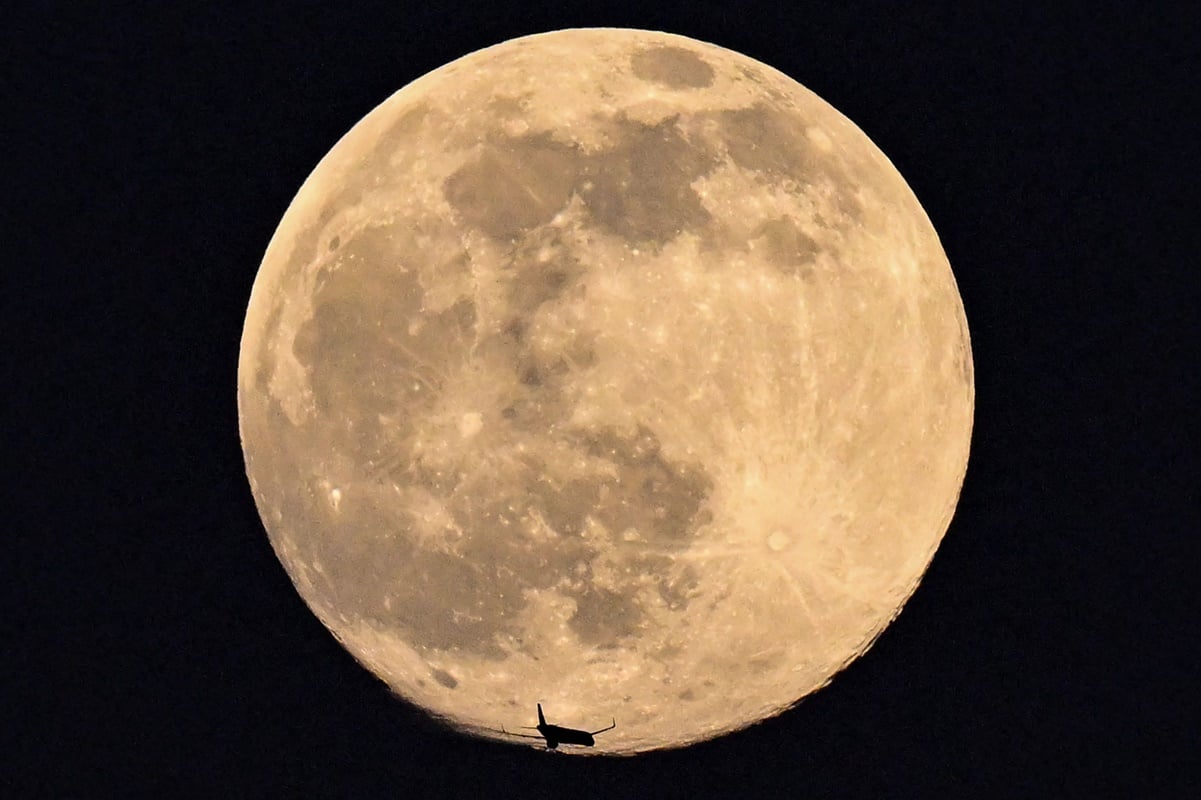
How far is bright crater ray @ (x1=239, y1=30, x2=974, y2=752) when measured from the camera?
4496 mm

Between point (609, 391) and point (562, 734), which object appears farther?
point (562, 734)

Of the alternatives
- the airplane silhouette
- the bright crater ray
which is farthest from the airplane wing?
the bright crater ray

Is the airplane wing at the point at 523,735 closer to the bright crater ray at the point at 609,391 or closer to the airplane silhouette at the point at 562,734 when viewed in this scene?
the airplane silhouette at the point at 562,734

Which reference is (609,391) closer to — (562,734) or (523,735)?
(562,734)

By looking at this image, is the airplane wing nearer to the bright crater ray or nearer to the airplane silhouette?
the airplane silhouette

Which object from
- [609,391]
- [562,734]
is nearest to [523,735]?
[562,734]

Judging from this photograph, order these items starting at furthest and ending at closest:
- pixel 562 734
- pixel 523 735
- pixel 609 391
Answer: pixel 523 735 → pixel 562 734 → pixel 609 391

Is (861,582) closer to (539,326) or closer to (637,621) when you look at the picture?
(637,621)

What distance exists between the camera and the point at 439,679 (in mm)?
5094

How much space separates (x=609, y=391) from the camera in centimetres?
445

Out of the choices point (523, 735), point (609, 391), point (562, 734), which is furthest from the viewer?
point (523, 735)

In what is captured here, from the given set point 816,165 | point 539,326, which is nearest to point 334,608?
point 539,326

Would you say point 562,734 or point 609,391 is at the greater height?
point 609,391

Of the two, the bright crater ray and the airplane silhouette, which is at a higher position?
the bright crater ray
